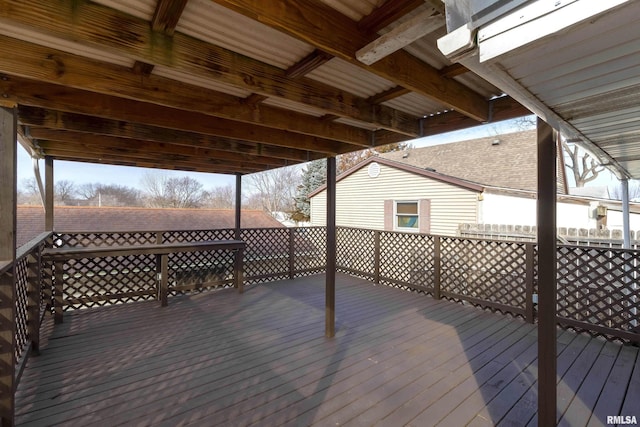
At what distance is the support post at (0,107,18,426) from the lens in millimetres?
1937

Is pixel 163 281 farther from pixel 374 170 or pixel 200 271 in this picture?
pixel 374 170

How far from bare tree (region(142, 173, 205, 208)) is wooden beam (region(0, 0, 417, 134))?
28.0 metres

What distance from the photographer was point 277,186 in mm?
28062

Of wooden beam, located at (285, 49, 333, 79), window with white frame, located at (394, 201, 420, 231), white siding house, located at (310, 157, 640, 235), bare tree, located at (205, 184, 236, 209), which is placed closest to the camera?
wooden beam, located at (285, 49, 333, 79)

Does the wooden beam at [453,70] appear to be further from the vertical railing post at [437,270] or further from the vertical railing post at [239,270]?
the vertical railing post at [239,270]

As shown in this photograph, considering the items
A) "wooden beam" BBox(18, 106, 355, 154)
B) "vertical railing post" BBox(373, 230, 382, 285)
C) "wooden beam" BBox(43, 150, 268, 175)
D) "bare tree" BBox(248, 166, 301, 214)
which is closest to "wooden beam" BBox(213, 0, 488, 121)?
"wooden beam" BBox(18, 106, 355, 154)

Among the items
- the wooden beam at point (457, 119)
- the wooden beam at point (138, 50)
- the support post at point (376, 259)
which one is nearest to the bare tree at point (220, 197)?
the support post at point (376, 259)

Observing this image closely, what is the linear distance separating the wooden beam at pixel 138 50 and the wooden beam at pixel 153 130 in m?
1.17

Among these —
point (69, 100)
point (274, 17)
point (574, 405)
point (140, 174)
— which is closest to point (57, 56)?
point (69, 100)

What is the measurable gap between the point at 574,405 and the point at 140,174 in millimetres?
33108

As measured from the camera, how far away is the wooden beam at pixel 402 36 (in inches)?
46.9

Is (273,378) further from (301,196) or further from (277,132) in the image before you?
(301,196)

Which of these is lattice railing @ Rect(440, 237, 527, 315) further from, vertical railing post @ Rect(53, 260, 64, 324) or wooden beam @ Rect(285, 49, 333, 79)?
vertical railing post @ Rect(53, 260, 64, 324)
